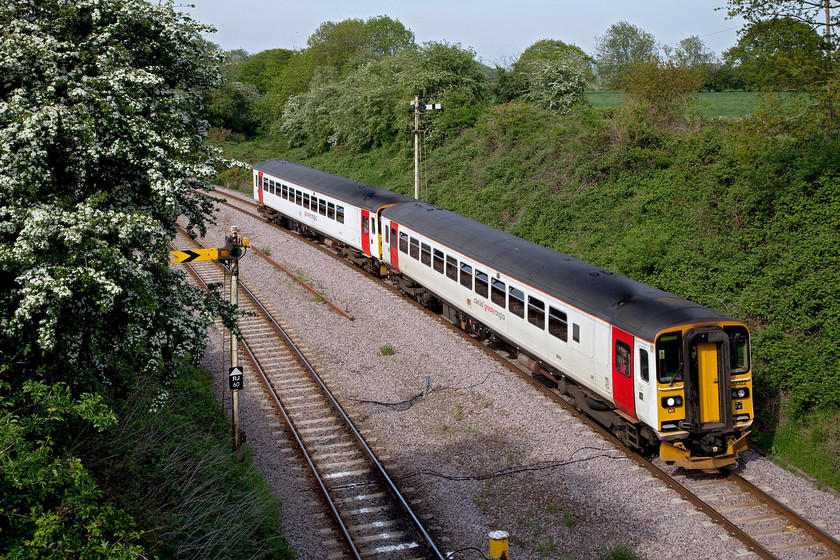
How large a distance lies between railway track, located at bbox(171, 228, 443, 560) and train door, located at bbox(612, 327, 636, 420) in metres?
3.98

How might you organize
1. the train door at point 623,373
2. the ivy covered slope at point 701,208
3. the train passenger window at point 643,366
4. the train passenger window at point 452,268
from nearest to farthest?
the train passenger window at point 643,366 < the train door at point 623,373 < the ivy covered slope at point 701,208 < the train passenger window at point 452,268

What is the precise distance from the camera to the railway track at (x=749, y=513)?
979 cm

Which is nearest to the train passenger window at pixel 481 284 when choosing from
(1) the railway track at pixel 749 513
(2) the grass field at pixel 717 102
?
(1) the railway track at pixel 749 513

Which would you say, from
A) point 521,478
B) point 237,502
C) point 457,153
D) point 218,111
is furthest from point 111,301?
point 218,111

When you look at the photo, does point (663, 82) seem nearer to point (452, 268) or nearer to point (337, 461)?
point (452, 268)

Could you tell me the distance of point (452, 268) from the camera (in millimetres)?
18250

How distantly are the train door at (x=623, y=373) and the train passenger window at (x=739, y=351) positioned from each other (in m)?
1.57

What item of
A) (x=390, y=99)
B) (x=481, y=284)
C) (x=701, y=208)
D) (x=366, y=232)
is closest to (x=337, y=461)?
(x=481, y=284)

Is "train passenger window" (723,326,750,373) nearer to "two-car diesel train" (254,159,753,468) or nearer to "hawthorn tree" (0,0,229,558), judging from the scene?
"two-car diesel train" (254,159,753,468)

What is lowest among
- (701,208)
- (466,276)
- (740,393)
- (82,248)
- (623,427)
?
(623,427)

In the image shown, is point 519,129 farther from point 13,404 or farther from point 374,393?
point 13,404

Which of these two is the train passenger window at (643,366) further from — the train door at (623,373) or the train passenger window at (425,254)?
the train passenger window at (425,254)

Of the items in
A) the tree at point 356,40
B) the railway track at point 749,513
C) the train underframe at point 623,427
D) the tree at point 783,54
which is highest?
the tree at point 356,40

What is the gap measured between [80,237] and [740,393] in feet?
32.4
